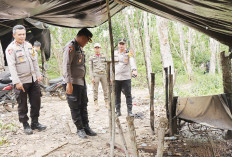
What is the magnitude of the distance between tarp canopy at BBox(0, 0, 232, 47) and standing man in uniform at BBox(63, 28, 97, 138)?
1.37ft

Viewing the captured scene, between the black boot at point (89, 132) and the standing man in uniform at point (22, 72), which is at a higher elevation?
the standing man in uniform at point (22, 72)

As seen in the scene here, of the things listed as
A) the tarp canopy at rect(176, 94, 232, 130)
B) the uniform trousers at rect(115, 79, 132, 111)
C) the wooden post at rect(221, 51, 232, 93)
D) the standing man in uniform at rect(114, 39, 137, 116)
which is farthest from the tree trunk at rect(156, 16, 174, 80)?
the wooden post at rect(221, 51, 232, 93)

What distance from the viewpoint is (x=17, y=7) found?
268 centimetres

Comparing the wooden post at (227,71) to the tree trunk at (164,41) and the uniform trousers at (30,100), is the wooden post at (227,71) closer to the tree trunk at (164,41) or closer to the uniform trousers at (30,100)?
the tree trunk at (164,41)

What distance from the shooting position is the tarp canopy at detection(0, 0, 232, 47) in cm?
204

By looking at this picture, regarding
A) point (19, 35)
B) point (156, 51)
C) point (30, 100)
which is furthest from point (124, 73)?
point (156, 51)

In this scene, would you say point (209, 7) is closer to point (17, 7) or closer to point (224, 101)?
point (224, 101)

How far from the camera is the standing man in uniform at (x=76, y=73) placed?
10.5ft

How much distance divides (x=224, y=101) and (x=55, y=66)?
12927 millimetres

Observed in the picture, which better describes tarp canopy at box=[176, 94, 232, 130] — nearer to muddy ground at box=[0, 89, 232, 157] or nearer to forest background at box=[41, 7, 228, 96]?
muddy ground at box=[0, 89, 232, 157]

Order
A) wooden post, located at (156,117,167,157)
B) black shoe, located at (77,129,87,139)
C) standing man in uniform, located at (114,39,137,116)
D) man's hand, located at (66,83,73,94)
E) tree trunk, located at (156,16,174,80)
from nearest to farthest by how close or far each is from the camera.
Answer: wooden post, located at (156,117,167,157)
man's hand, located at (66,83,73,94)
black shoe, located at (77,129,87,139)
standing man in uniform, located at (114,39,137,116)
tree trunk, located at (156,16,174,80)

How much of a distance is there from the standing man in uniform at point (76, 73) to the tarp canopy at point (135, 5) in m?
0.42

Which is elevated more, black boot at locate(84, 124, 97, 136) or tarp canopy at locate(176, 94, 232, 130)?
tarp canopy at locate(176, 94, 232, 130)

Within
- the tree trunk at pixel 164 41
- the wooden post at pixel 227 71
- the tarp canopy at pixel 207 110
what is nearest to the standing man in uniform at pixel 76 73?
the tarp canopy at pixel 207 110
